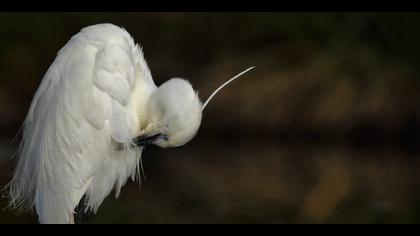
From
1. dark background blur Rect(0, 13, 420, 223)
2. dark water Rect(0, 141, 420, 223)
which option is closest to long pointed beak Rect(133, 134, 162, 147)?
dark water Rect(0, 141, 420, 223)

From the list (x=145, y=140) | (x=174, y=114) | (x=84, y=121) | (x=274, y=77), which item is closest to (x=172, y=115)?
(x=174, y=114)

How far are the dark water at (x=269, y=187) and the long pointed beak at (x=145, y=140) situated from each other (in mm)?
595

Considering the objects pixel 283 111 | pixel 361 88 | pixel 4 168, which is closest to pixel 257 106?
pixel 283 111

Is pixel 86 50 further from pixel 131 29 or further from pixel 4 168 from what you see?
pixel 131 29

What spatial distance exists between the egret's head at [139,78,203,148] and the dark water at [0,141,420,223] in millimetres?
722

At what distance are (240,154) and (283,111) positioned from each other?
74cm

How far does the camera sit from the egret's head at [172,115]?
4.41 meters

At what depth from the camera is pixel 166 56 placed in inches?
374

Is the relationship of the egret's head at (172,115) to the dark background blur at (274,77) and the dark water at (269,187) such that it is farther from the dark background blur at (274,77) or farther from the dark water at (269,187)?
the dark background blur at (274,77)

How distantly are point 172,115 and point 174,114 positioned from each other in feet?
0.06

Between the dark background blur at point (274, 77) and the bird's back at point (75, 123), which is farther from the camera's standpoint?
the dark background blur at point (274, 77)

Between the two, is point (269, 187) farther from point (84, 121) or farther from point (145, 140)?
point (84, 121)

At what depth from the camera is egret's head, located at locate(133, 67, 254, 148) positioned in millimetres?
4406

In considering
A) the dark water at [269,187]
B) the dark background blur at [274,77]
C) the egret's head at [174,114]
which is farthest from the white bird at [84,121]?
the dark background blur at [274,77]
